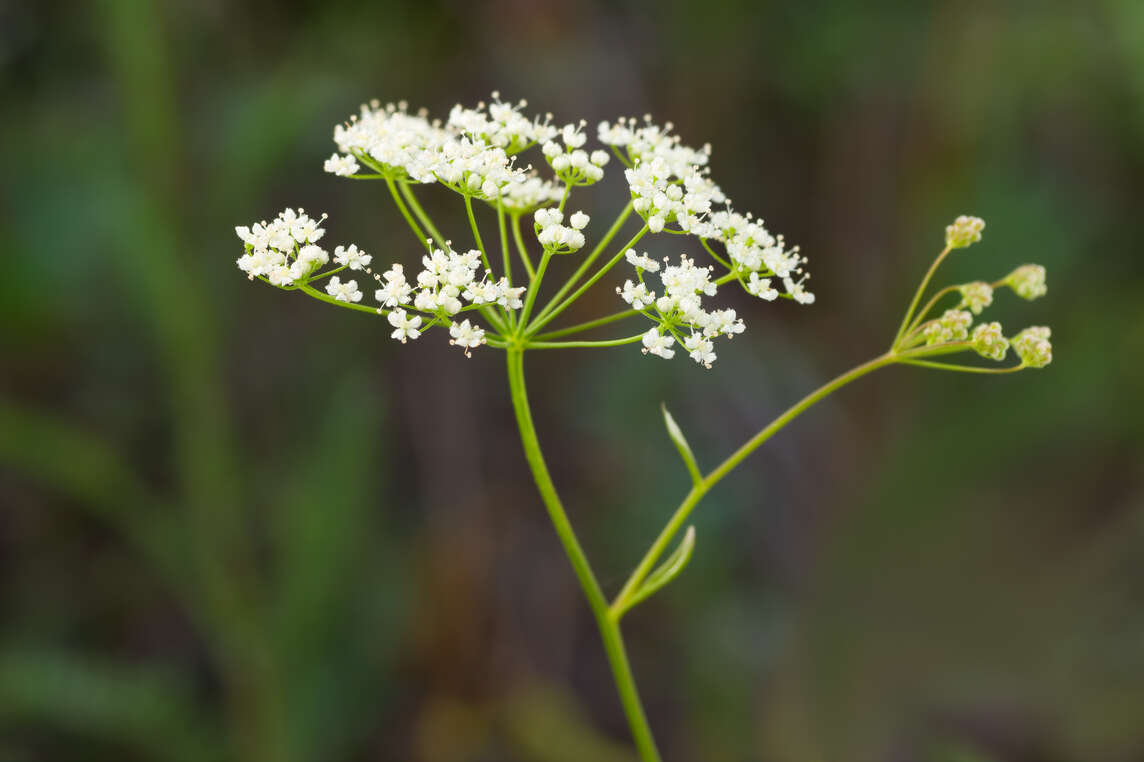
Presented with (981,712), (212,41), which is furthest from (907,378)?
(212,41)

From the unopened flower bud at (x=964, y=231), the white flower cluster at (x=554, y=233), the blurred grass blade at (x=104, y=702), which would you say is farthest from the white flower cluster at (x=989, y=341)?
the blurred grass blade at (x=104, y=702)

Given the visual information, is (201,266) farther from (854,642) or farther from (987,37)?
(987,37)

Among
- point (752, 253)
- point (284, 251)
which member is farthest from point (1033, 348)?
point (284, 251)

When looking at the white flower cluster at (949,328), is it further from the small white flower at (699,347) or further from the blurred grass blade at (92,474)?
the blurred grass blade at (92,474)

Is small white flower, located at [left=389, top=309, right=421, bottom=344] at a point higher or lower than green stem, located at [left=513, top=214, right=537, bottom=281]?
lower

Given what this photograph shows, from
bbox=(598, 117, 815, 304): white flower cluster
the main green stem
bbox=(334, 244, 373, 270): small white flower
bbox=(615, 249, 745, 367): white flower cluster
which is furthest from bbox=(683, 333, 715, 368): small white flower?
bbox=(334, 244, 373, 270): small white flower

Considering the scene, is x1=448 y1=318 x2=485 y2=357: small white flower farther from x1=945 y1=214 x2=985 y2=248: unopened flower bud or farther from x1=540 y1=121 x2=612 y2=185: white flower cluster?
x1=945 y1=214 x2=985 y2=248: unopened flower bud
